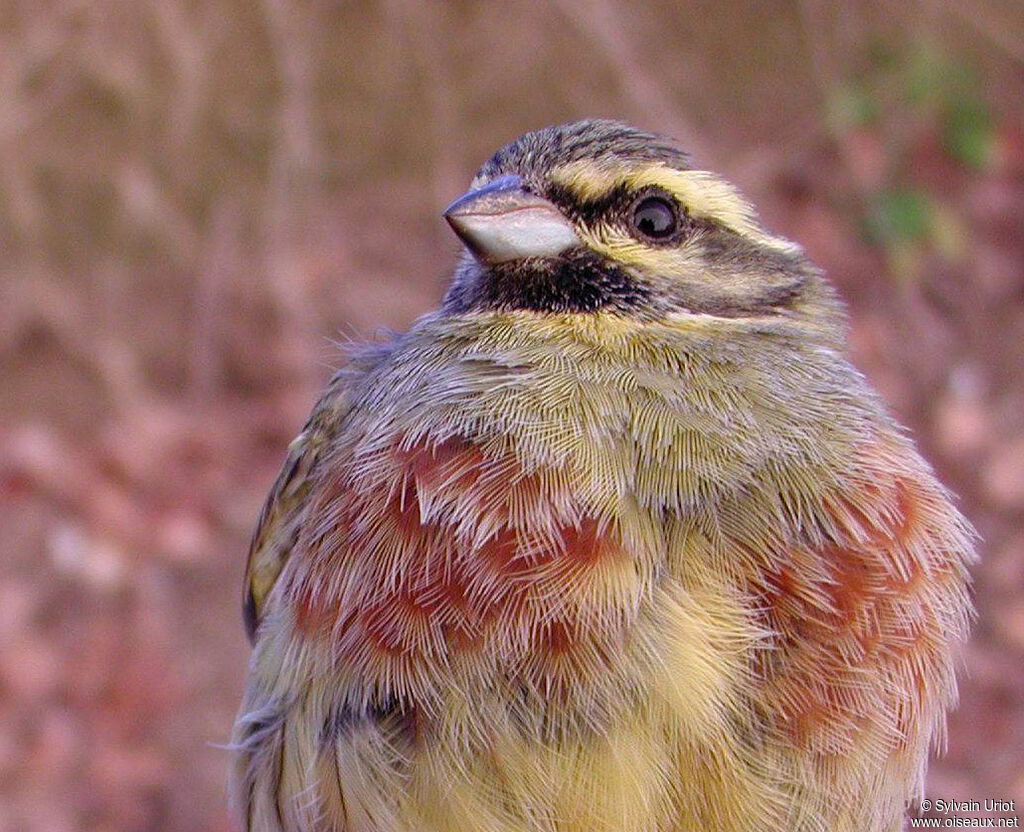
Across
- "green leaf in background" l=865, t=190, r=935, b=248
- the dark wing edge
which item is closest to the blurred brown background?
"green leaf in background" l=865, t=190, r=935, b=248

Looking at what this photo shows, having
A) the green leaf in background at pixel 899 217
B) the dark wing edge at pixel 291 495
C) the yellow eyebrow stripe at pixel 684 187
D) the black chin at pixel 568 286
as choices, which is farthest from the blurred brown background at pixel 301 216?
the black chin at pixel 568 286

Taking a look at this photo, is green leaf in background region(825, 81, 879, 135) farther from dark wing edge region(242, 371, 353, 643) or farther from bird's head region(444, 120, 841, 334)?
dark wing edge region(242, 371, 353, 643)

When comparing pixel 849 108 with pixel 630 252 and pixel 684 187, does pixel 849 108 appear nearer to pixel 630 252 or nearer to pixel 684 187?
pixel 684 187

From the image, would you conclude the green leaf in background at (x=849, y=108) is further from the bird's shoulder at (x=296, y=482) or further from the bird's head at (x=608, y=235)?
the bird's shoulder at (x=296, y=482)

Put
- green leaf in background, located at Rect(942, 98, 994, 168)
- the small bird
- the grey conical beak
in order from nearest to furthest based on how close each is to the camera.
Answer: the small bird, the grey conical beak, green leaf in background, located at Rect(942, 98, 994, 168)

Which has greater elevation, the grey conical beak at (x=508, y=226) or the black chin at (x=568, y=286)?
the grey conical beak at (x=508, y=226)

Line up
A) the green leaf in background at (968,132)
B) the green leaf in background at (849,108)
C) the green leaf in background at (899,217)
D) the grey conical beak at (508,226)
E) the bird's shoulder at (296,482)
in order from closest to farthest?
the grey conical beak at (508,226)
the bird's shoulder at (296,482)
the green leaf in background at (899,217)
the green leaf in background at (849,108)
the green leaf in background at (968,132)

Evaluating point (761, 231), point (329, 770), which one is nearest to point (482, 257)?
point (761, 231)

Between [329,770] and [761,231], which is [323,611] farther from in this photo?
[761,231]

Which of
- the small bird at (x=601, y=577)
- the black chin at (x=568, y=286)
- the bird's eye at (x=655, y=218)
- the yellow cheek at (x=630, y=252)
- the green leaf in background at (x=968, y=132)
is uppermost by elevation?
the green leaf in background at (x=968, y=132)
